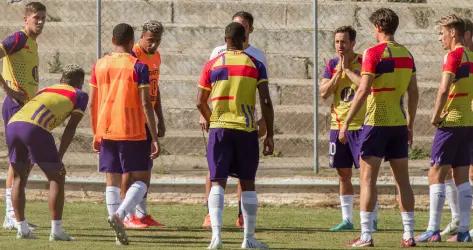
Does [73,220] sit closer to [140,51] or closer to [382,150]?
[140,51]

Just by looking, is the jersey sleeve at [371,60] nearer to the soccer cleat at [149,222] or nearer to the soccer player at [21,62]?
the soccer cleat at [149,222]

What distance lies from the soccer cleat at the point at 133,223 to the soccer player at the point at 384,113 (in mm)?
2846

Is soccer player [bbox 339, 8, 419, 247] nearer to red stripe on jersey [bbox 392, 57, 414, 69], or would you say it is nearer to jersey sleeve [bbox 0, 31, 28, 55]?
red stripe on jersey [bbox 392, 57, 414, 69]

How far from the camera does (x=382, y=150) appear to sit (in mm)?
12906

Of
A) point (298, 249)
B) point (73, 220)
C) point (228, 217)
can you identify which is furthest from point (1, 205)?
point (298, 249)

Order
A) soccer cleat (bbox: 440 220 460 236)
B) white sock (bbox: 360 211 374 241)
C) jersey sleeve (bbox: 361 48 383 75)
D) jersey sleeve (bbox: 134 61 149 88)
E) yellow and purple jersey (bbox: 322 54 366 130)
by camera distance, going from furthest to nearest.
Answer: yellow and purple jersey (bbox: 322 54 366 130) → soccer cleat (bbox: 440 220 460 236) → jersey sleeve (bbox: 134 61 149 88) → white sock (bbox: 360 211 374 241) → jersey sleeve (bbox: 361 48 383 75)

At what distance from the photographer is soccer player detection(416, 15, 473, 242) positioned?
1338cm

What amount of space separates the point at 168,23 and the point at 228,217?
21.8ft

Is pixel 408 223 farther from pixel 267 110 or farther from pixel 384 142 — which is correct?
pixel 267 110

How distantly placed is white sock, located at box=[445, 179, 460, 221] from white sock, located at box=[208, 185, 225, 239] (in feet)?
9.37

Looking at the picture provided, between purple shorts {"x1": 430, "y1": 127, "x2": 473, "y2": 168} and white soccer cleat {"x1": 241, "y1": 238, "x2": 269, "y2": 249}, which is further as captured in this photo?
purple shorts {"x1": 430, "y1": 127, "x2": 473, "y2": 168}

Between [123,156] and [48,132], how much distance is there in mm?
774

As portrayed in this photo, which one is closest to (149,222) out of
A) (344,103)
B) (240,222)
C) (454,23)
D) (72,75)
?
(240,222)

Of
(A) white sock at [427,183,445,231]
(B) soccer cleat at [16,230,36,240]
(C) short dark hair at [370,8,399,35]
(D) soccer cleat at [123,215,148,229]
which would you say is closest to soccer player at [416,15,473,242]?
(A) white sock at [427,183,445,231]
